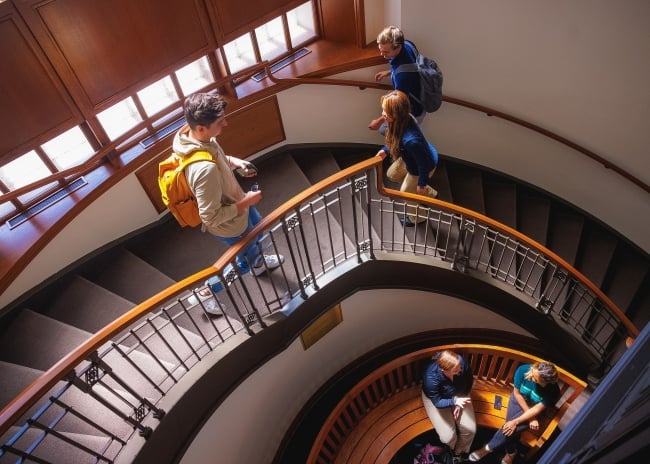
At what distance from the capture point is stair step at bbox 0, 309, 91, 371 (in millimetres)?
3656

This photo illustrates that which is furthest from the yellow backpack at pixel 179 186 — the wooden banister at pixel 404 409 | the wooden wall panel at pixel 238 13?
the wooden banister at pixel 404 409

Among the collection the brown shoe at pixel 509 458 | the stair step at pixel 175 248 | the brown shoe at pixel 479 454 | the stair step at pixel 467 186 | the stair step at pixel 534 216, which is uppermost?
the stair step at pixel 175 248

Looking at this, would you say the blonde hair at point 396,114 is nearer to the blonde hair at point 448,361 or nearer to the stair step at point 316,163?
the stair step at point 316,163

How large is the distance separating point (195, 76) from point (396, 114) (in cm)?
229

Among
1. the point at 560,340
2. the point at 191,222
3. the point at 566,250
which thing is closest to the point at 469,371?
the point at 560,340

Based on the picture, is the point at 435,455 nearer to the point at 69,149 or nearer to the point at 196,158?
the point at 196,158

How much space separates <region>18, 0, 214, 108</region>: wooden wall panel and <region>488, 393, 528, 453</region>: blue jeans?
190 inches

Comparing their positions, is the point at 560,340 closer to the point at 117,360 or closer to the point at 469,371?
the point at 469,371

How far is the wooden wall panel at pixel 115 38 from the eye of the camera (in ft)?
10.7

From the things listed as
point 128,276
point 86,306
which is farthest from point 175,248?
point 86,306

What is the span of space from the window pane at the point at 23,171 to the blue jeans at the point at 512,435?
512 centimetres

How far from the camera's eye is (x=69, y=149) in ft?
13.1

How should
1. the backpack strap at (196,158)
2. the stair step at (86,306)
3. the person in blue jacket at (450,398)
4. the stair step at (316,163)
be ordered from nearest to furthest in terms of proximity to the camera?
the backpack strap at (196,158), the stair step at (86,306), the person in blue jacket at (450,398), the stair step at (316,163)

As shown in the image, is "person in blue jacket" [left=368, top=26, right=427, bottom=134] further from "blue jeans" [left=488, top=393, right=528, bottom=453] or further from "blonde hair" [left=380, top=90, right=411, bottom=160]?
"blue jeans" [left=488, top=393, right=528, bottom=453]
